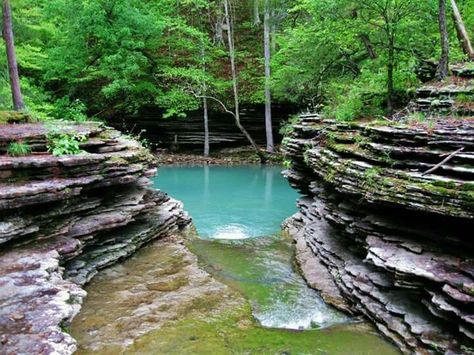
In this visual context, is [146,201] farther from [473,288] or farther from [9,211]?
[473,288]

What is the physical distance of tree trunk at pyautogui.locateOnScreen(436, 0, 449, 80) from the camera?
9.64 metres

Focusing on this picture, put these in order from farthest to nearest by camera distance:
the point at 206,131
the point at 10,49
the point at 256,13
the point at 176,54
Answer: the point at 256,13 → the point at 176,54 → the point at 206,131 → the point at 10,49

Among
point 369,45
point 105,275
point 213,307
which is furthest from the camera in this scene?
point 369,45

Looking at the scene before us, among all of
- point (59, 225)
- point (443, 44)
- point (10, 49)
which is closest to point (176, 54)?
point (10, 49)

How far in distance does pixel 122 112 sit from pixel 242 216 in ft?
45.9

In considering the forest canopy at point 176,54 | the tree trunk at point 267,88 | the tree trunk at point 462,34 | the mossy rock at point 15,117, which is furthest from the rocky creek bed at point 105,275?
the tree trunk at point 267,88

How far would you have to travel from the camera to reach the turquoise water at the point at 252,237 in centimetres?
694

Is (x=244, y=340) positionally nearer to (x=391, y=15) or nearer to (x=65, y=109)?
(x=391, y=15)

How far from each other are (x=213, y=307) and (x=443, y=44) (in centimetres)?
767

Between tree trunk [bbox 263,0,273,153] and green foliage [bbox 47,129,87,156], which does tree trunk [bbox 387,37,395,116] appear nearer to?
green foliage [bbox 47,129,87,156]

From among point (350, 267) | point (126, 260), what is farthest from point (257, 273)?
point (126, 260)

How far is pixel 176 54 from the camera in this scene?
2780 centimetres

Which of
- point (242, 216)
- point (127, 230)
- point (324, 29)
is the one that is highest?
point (324, 29)

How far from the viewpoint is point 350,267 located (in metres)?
7.52
